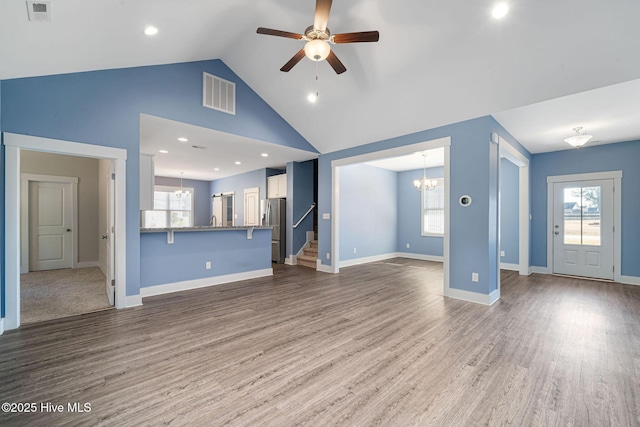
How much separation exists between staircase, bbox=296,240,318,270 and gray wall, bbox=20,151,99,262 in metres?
5.18

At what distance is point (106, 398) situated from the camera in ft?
6.20

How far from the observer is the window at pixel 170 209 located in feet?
33.8

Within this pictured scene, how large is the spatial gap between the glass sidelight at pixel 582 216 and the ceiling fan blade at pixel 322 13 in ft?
21.1

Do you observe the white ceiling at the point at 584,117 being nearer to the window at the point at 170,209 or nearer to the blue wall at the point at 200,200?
the blue wall at the point at 200,200

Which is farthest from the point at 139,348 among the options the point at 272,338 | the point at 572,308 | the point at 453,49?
the point at 572,308

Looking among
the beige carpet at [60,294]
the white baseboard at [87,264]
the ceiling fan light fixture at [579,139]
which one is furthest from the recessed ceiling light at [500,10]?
the white baseboard at [87,264]

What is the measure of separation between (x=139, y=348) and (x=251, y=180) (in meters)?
6.88

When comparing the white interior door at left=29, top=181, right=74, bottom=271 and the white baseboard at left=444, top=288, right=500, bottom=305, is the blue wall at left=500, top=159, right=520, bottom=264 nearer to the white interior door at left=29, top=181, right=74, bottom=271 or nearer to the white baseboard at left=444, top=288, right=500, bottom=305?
the white baseboard at left=444, top=288, right=500, bottom=305

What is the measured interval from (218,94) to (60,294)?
4.05 m

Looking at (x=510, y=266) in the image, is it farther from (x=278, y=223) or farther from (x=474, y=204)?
(x=278, y=223)

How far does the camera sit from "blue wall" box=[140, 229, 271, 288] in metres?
4.31

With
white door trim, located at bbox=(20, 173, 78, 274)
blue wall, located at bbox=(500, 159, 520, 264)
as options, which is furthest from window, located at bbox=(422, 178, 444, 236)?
white door trim, located at bbox=(20, 173, 78, 274)

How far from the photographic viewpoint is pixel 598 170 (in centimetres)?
559

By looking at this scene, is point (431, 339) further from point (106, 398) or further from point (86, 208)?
point (86, 208)
